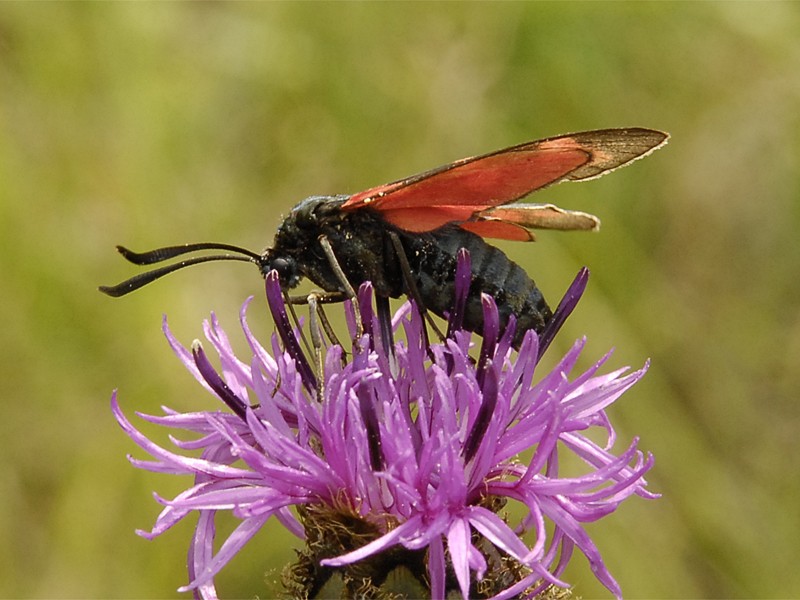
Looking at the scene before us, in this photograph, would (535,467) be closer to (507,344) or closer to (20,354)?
(507,344)

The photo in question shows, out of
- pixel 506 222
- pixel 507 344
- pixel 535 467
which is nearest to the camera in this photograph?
pixel 535 467

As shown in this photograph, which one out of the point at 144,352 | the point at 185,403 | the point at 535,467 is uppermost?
the point at 144,352

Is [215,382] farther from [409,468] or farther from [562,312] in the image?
[562,312]

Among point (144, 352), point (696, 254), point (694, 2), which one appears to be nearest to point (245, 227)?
point (144, 352)

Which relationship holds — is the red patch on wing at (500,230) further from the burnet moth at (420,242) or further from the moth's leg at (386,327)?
the moth's leg at (386,327)

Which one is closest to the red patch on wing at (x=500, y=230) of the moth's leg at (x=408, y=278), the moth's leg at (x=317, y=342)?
the moth's leg at (x=408, y=278)

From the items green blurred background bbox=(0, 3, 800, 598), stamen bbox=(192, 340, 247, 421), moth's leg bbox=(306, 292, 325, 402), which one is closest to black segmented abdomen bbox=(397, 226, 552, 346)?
moth's leg bbox=(306, 292, 325, 402)
